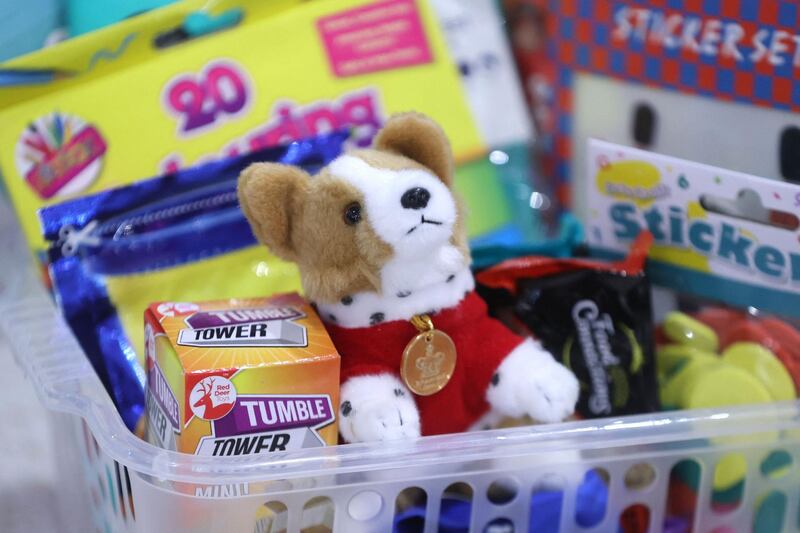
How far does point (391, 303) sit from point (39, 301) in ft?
0.94

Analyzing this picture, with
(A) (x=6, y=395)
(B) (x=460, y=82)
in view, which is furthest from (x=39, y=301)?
(B) (x=460, y=82)

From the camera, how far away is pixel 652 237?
27.4 inches

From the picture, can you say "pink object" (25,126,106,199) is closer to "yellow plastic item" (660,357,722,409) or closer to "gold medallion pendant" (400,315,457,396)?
"gold medallion pendant" (400,315,457,396)

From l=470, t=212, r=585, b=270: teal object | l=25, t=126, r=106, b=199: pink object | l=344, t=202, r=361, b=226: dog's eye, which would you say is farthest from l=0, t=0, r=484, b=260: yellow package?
l=344, t=202, r=361, b=226: dog's eye

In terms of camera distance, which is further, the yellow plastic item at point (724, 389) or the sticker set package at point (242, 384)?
the yellow plastic item at point (724, 389)

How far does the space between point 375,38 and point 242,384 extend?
1.28 ft

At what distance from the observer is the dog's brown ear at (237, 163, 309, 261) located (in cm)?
53

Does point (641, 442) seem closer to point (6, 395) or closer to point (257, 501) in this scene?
point (257, 501)

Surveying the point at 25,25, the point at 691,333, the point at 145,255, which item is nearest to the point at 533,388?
the point at 691,333

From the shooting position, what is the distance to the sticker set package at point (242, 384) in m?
0.49

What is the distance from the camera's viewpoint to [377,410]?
528 mm

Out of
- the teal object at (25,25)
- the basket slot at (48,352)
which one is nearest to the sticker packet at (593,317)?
the basket slot at (48,352)

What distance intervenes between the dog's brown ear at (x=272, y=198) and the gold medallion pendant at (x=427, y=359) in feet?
0.30

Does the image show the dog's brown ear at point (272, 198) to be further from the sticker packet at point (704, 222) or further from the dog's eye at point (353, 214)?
the sticker packet at point (704, 222)
